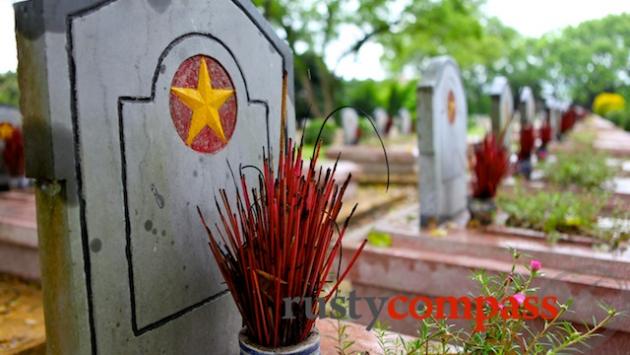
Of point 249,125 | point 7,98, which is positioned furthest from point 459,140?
point 7,98

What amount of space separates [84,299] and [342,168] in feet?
22.6

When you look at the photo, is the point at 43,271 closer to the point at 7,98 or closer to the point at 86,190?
the point at 86,190

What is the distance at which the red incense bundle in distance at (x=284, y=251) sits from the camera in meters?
1.61

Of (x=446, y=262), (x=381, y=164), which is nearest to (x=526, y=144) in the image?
(x=446, y=262)

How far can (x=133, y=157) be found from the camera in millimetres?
1630

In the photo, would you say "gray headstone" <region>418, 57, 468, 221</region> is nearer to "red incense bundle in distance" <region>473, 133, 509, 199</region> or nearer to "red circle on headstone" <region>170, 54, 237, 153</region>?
"red incense bundle in distance" <region>473, 133, 509, 199</region>

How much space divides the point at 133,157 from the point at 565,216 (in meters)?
3.44

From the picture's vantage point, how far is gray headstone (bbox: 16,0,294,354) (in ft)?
4.59

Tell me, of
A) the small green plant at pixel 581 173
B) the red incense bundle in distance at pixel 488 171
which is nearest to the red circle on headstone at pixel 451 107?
the red incense bundle in distance at pixel 488 171

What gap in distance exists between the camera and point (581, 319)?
2.92 metres

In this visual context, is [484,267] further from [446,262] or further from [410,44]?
[410,44]

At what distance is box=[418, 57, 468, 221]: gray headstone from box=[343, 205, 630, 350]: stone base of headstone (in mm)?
340

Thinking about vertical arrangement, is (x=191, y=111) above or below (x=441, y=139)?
above

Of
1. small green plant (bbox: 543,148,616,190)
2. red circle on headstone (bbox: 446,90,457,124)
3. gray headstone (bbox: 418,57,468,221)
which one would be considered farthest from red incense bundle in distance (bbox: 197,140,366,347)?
small green plant (bbox: 543,148,616,190)
